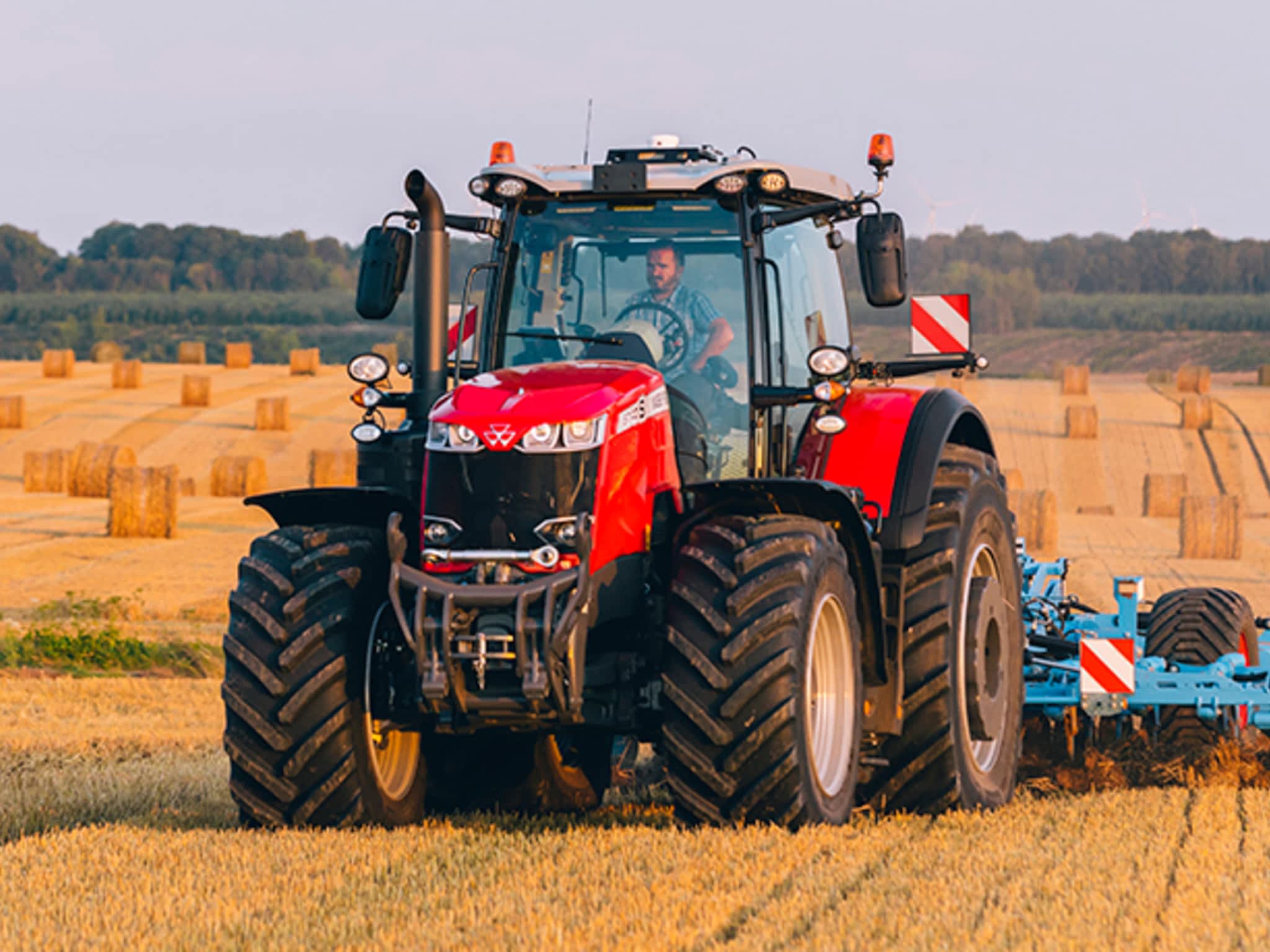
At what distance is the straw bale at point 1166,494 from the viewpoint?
28.3 m

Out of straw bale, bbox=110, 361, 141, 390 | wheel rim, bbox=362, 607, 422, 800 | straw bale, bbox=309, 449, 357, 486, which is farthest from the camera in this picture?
straw bale, bbox=110, 361, 141, 390

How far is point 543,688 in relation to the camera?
246 inches

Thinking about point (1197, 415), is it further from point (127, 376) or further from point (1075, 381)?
point (127, 376)

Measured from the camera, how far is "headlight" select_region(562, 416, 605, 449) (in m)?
6.55

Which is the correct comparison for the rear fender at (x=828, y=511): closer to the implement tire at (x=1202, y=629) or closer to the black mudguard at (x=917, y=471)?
the black mudguard at (x=917, y=471)

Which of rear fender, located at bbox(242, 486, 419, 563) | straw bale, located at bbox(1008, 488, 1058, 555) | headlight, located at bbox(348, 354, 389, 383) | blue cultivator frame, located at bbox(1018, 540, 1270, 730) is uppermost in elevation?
headlight, located at bbox(348, 354, 389, 383)

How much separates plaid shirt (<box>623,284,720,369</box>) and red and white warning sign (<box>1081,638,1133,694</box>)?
236cm

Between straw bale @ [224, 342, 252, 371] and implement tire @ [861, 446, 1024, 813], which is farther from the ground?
straw bale @ [224, 342, 252, 371]

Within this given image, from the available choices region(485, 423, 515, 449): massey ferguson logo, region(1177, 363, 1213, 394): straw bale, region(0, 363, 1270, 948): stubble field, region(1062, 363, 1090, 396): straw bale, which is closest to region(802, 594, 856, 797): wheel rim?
region(0, 363, 1270, 948): stubble field

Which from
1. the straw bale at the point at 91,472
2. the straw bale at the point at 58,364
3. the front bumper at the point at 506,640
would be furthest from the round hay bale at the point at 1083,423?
the front bumper at the point at 506,640

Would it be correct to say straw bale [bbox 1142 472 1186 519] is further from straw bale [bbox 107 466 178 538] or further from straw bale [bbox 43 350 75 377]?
straw bale [bbox 43 350 75 377]

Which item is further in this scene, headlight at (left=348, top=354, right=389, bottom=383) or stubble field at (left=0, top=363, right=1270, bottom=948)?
headlight at (left=348, top=354, right=389, bottom=383)

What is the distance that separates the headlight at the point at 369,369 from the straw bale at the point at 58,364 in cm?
3304

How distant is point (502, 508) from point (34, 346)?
57715mm
